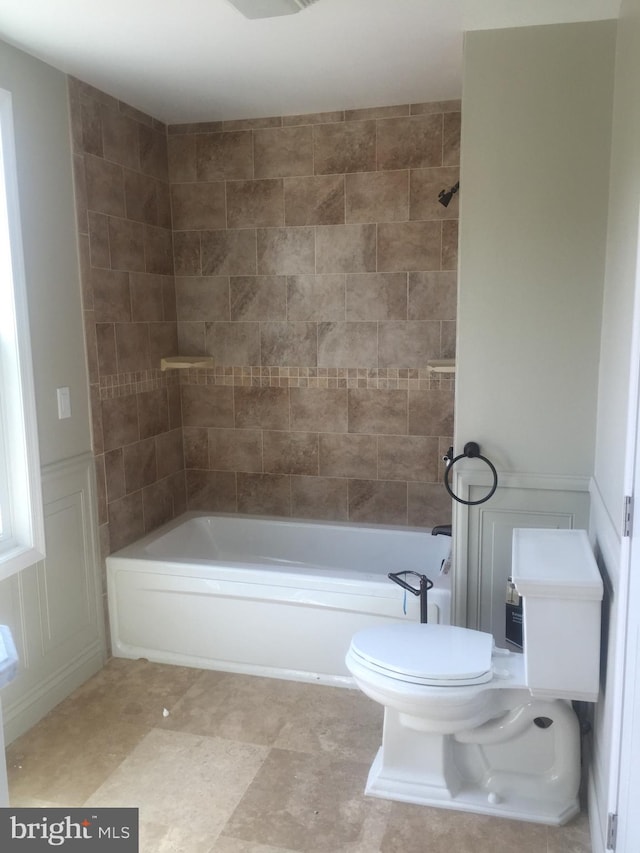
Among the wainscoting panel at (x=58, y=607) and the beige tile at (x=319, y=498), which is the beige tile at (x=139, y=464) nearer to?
the wainscoting panel at (x=58, y=607)

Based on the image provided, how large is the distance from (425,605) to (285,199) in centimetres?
217

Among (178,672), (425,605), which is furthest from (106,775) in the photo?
(425,605)

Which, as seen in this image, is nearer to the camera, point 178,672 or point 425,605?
point 425,605

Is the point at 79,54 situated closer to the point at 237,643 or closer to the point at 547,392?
the point at 547,392

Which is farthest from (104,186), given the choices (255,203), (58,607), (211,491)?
(58,607)

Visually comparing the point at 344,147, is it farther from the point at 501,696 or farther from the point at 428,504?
the point at 501,696

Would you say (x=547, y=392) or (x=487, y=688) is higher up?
(x=547, y=392)

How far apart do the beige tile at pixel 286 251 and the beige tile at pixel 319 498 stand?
→ 3.70ft

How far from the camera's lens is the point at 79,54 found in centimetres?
261

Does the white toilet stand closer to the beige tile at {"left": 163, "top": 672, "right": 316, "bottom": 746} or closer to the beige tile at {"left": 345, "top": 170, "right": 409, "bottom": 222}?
the beige tile at {"left": 163, "top": 672, "right": 316, "bottom": 746}

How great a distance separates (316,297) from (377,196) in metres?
0.59

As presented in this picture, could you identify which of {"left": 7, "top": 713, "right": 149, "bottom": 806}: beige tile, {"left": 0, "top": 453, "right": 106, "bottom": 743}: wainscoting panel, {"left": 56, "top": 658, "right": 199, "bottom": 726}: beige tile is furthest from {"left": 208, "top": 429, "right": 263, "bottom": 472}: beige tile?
{"left": 7, "top": 713, "right": 149, "bottom": 806}: beige tile

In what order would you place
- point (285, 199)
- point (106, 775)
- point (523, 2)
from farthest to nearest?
point (285, 199) < point (106, 775) < point (523, 2)

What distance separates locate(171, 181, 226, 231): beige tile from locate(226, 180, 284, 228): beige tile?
0.17 feet
